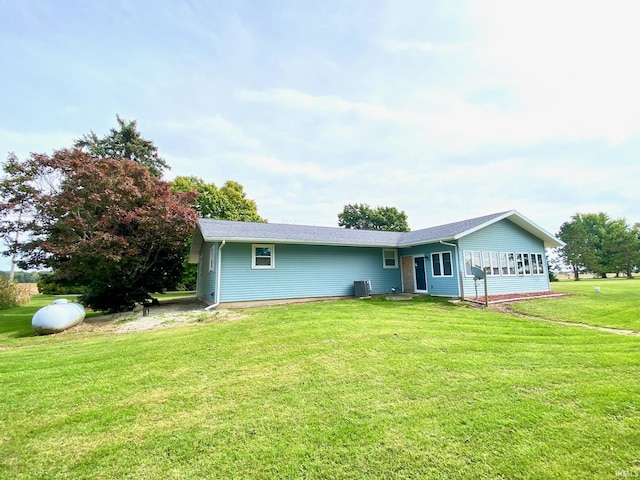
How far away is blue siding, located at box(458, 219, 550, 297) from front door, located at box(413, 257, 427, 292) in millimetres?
2221

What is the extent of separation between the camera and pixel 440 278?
1411cm

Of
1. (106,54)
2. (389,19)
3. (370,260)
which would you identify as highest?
(389,19)

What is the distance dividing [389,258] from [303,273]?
17.8ft

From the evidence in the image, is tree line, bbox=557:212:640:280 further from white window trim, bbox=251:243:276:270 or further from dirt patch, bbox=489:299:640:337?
white window trim, bbox=251:243:276:270

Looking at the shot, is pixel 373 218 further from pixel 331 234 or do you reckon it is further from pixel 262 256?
pixel 262 256

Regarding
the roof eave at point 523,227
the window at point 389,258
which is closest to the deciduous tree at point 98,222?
the window at point 389,258

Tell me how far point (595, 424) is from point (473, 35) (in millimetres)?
11225

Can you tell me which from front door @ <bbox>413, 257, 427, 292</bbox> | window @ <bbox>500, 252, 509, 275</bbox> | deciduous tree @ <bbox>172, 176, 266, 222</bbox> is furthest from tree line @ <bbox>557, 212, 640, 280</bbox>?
deciduous tree @ <bbox>172, 176, 266, 222</bbox>

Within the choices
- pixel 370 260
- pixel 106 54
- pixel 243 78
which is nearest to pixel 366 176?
pixel 370 260

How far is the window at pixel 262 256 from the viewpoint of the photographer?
12508 millimetres

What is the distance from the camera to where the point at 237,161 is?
1919cm

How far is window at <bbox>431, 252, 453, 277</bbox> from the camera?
13.8 meters

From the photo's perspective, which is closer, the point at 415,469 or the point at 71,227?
the point at 415,469

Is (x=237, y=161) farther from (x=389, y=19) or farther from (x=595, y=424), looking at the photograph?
(x=595, y=424)
